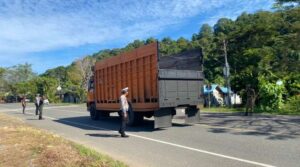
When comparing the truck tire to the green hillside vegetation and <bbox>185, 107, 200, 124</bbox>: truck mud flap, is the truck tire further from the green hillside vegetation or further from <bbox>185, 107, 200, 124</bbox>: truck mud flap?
the green hillside vegetation

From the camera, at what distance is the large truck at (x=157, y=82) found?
1480 centimetres

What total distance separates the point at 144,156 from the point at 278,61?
612 inches

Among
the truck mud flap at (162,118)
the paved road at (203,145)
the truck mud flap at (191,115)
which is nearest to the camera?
the paved road at (203,145)

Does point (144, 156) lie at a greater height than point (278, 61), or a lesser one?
lesser

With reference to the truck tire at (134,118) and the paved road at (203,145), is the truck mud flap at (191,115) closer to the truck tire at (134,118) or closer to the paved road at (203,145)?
the paved road at (203,145)

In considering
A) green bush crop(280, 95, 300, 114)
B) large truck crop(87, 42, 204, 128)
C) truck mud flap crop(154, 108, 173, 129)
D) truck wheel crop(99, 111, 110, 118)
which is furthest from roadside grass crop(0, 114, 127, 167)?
green bush crop(280, 95, 300, 114)

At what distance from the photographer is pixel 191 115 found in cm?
1650

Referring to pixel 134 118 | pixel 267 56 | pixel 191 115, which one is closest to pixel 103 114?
pixel 134 118

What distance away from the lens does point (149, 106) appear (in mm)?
15227

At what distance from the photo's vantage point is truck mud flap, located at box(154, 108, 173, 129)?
48.2ft

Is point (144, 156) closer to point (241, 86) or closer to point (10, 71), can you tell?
point (241, 86)

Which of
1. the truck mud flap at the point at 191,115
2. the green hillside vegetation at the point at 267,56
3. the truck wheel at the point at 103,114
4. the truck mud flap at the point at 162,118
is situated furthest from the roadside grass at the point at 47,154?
the truck wheel at the point at 103,114

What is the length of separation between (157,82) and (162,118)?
1.40 metres

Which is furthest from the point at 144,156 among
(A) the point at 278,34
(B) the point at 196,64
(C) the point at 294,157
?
(A) the point at 278,34
